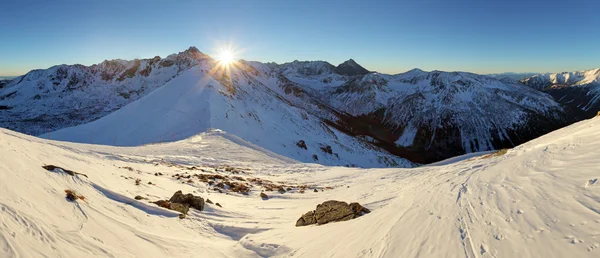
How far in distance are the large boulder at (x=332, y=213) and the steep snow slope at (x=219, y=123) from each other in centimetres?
4206

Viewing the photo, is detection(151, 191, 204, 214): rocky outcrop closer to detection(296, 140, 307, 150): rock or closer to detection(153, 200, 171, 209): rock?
detection(153, 200, 171, 209): rock

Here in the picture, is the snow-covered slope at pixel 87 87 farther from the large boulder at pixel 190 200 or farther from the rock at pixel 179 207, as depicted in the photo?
the rock at pixel 179 207

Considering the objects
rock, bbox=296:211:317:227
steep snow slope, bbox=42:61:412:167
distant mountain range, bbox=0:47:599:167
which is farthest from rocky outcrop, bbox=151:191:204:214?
distant mountain range, bbox=0:47:599:167

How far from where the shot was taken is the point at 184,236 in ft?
32.8

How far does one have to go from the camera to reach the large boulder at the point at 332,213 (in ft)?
36.7

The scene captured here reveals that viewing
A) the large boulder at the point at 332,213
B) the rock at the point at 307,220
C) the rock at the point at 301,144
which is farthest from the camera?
the rock at the point at 301,144

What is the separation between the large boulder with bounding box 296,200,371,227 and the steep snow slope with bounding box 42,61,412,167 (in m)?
42.1

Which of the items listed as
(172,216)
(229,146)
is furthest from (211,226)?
(229,146)

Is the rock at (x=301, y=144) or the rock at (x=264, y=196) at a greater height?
the rock at (x=264, y=196)

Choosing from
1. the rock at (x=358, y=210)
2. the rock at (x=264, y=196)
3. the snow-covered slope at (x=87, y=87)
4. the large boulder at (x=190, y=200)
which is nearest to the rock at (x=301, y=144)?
the rock at (x=264, y=196)

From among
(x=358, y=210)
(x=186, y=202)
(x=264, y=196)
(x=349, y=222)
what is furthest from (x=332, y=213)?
(x=264, y=196)

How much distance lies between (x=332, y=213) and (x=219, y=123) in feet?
170

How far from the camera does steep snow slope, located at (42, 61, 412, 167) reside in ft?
166

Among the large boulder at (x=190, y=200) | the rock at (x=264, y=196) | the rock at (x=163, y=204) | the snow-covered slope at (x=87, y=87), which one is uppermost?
the snow-covered slope at (x=87, y=87)
